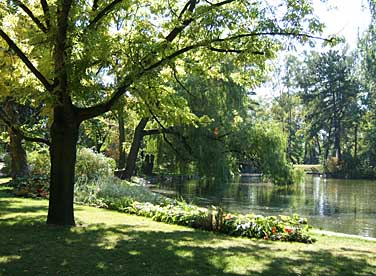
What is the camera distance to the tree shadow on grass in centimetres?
504

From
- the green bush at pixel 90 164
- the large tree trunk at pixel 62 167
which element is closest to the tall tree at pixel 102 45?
the large tree trunk at pixel 62 167

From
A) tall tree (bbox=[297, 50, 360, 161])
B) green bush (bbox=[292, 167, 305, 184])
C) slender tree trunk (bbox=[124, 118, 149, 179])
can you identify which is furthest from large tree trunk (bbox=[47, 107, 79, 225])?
tall tree (bbox=[297, 50, 360, 161])

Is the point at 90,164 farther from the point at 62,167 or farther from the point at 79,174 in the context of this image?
the point at 62,167

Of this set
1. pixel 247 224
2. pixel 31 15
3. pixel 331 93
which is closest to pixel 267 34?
pixel 247 224

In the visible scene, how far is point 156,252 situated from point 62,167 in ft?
8.66

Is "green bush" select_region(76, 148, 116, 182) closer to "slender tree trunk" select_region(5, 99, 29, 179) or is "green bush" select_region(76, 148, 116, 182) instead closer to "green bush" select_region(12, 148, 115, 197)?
"green bush" select_region(12, 148, 115, 197)

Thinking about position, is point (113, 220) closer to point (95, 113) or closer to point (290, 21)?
point (95, 113)

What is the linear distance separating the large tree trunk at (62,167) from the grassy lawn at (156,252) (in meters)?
0.33

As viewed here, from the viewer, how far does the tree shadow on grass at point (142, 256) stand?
5.04 metres

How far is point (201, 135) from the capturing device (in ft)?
68.4

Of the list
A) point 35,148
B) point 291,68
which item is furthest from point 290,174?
point 291,68

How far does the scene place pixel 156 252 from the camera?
5.96 metres

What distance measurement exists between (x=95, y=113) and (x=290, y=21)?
3827mm

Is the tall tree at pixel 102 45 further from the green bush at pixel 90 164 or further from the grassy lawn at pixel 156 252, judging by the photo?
the green bush at pixel 90 164
